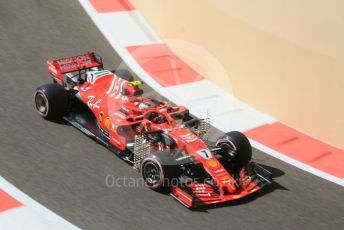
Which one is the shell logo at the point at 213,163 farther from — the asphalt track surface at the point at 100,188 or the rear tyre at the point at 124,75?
the rear tyre at the point at 124,75

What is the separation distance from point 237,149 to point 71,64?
3651 millimetres

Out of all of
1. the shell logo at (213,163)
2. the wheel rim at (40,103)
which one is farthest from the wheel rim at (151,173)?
the wheel rim at (40,103)

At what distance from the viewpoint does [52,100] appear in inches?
370

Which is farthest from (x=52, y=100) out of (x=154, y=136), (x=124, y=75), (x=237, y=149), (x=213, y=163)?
(x=237, y=149)

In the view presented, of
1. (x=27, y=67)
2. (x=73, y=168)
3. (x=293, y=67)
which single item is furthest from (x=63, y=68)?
(x=293, y=67)

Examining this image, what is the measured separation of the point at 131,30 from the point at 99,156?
5.16 m

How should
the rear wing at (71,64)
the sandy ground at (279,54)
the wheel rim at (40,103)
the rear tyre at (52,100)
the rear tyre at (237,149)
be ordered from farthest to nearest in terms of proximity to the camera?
the rear wing at (71,64), the sandy ground at (279,54), the wheel rim at (40,103), the rear tyre at (52,100), the rear tyre at (237,149)

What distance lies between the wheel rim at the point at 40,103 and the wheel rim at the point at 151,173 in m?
2.62

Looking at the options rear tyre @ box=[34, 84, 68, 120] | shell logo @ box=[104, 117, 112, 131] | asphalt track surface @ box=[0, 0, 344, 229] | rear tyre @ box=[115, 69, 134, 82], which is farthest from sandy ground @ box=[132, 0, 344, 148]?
rear tyre @ box=[34, 84, 68, 120]

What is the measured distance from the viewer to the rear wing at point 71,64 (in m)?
10.0

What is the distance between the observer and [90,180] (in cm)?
815

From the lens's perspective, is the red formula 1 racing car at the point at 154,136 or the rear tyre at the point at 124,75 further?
the rear tyre at the point at 124,75

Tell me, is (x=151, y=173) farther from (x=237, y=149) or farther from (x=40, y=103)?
(x=40, y=103)

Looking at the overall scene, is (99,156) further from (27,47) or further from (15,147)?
(27,47)
